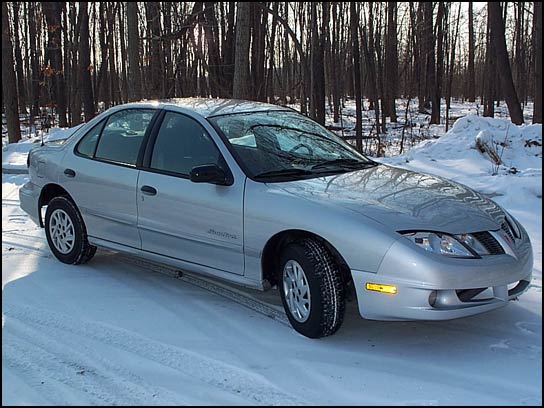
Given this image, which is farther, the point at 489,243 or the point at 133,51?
the point at 133,51

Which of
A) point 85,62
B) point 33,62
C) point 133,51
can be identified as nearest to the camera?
point 133,51

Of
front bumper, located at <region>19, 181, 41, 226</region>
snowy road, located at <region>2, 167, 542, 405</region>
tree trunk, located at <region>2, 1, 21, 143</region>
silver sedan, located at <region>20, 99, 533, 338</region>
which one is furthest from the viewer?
tree trunk, located at <region>2, 1, 21, 143</region>

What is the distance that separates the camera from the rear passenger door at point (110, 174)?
5047 millimetres

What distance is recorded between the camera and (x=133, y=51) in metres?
12.6

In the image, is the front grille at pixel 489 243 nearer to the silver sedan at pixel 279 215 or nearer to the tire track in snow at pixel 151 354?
the silver sedan at pixel 279 215

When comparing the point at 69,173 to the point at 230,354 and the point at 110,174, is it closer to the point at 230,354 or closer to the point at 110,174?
the point at 110,174

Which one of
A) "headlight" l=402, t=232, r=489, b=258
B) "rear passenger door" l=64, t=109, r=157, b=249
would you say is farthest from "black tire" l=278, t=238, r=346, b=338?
"rear passenger door" l=64, t=109, r=157, b=249

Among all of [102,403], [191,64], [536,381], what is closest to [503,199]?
[536,381]

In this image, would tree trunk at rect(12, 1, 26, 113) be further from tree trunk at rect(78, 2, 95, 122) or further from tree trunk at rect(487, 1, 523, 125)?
tree trunk at rect(487, 1, 523, 125)

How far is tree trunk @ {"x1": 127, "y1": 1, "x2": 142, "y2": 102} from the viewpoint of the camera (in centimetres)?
1251

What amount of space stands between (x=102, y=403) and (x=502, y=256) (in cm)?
240

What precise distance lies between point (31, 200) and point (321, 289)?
3.49 metres

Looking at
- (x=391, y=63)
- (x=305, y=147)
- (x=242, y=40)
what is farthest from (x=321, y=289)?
(x=391, y=63)

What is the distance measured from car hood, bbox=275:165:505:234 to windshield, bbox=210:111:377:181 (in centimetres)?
21
